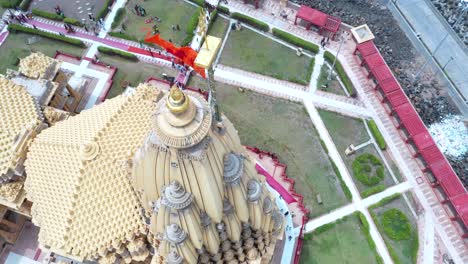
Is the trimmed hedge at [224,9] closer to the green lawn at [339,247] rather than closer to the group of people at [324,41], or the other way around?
the group of people at [324,41]

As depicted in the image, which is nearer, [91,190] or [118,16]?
[91,190]

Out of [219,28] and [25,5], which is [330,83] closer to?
[219,28]

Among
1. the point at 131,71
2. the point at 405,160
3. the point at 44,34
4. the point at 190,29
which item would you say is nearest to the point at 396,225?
the point at 405,160

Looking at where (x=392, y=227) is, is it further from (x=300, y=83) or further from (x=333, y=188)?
(x=300, y=83)

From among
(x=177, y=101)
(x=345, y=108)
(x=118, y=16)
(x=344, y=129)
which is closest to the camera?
(x=177, y=101)

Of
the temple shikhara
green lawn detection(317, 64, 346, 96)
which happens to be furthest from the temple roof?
green lawn detection(317, 64, 346, 96)

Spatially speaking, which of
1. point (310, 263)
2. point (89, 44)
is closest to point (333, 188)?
point (310, 263)

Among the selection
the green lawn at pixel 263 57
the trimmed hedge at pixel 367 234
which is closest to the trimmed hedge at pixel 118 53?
the green lawn at pixel 263 57

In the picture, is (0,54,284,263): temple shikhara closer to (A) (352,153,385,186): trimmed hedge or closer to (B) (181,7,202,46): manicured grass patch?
(A) (352,153,385,186): trimmed hedge
